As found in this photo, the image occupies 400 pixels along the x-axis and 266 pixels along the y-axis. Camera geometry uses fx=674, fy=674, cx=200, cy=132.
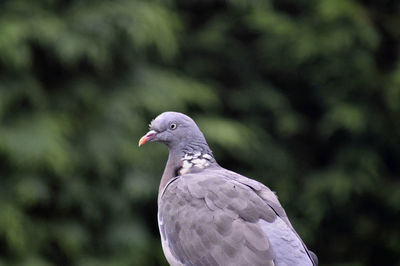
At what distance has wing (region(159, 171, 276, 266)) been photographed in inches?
124

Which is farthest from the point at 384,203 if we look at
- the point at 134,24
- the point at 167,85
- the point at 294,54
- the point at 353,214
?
the point at 134,24

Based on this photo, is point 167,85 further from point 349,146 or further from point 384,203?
point 384,203

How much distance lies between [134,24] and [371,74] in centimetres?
245

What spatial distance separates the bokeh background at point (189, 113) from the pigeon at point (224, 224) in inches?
95.0

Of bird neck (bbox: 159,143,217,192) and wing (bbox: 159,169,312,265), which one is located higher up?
bird neck (bbox: 159,143,217,192)

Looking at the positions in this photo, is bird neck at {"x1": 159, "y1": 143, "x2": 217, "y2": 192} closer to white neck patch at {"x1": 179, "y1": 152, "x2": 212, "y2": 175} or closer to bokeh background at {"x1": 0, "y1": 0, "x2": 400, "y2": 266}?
white neck patch at {"x1": 179, "y1": 152, "x2": 212, "y2": 175}

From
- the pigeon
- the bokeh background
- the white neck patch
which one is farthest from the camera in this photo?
the bokeh background

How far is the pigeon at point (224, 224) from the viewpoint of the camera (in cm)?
313

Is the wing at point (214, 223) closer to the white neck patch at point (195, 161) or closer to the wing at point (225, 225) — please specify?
the wing at point (225, 225)

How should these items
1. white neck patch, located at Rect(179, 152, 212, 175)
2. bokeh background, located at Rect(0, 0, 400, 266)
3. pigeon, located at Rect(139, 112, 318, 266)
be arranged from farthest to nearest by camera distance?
bokeh background, located at Rect(0, 0, 400, 266) → white neck patch, located at Rect(179, 152, 212, 175) → pigeon, located at Rect(139, 112, 318, 266)

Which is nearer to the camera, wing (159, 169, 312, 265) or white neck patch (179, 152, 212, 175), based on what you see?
wing (159, 169, 312, 265)

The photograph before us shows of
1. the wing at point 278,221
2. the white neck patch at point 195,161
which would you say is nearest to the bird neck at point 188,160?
the white neck patch at point 195,161

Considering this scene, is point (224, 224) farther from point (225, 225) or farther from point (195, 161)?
point (195, 161)

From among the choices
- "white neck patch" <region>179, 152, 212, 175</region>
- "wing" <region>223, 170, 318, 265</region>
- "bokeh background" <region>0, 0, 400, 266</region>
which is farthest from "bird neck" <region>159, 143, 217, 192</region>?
"bokeh background" <region>0, 0, 400, 266</region>
